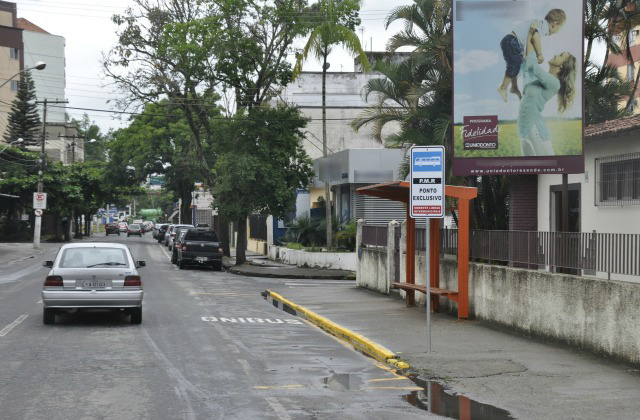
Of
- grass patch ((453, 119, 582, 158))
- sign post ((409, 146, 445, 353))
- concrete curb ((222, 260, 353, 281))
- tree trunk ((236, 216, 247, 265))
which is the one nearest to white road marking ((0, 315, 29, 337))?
sign post ((409, 146, 445, 353))

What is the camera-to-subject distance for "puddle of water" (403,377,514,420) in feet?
30.1

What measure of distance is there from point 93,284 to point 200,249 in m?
22.9

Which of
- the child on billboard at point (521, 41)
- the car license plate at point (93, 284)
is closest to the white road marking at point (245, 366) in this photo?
the car license plate at point (93, 284)

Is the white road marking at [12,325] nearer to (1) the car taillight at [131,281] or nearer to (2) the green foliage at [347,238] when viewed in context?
(1) the car taillight at [131,281]

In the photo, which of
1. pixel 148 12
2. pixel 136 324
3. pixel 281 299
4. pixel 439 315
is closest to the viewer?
pixel 136 324

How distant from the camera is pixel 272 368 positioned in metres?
12.1

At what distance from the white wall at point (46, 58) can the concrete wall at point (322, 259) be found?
73696 mm

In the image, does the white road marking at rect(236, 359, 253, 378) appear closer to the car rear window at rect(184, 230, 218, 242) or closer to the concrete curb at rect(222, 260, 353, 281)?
the concrete curb at rect(222, 260, 353, 281)

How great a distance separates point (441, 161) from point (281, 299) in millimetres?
11372

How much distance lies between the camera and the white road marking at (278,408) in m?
8.82

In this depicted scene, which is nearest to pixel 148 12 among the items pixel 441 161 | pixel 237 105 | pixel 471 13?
pixel 237 105

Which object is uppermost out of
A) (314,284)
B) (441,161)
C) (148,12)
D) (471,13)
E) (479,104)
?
(148,12)

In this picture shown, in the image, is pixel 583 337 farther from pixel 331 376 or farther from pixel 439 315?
pixel 439 315

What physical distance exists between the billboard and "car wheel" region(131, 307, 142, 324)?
683cm
